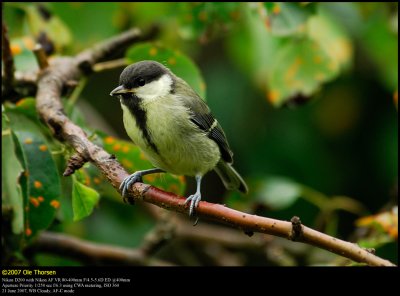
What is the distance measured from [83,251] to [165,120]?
95 cm

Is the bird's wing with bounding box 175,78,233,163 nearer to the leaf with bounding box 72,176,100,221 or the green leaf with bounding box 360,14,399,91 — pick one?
the leaf with bounding box 72,176,100,221

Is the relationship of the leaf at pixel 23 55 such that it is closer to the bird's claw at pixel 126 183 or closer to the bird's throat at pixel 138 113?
the bird's throat at pixel 138 113

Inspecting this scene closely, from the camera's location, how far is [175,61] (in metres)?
2.49

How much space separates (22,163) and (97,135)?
0.30 m

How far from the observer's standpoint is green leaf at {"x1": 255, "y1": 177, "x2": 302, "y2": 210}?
293 cm

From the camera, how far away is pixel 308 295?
1.92 m

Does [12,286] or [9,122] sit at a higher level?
[9,122]

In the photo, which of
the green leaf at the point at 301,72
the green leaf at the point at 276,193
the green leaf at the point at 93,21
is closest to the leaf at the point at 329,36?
the green leaf at the point at 301,72

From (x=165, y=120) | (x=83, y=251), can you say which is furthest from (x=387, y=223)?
(x=83, y=251)

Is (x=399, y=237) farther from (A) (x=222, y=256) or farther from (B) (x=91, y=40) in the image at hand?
(B) (x=91, y=40)

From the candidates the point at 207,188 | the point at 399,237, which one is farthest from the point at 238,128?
the point at 399,237

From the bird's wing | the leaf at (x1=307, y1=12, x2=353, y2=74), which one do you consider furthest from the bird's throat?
the leaf at (x1=307, y1=12, x2=353, y2=74)

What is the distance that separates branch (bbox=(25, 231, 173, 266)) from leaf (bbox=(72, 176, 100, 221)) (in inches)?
35.5

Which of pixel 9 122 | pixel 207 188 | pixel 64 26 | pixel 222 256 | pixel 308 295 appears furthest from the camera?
pixel 207 188
